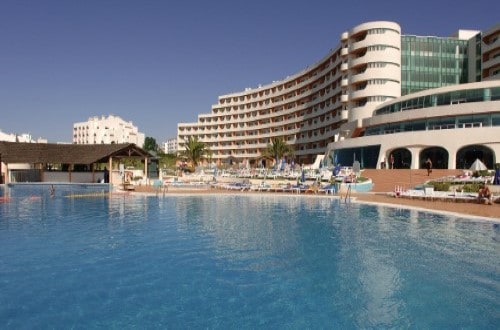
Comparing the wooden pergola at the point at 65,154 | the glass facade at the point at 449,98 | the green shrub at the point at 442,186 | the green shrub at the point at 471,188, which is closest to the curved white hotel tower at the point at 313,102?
the glass facade at the point at 449,98

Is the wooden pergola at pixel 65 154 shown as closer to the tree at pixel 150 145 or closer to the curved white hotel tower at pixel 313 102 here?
the curved white hotel tower at pixel 313 102

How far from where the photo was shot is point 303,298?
369 inches

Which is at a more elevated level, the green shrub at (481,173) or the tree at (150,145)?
the tree at (150,145)

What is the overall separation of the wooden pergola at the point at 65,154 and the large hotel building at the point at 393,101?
86.6ft

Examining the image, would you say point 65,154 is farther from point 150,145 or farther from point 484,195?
point 150,145

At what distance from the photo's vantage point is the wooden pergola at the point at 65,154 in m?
44.8

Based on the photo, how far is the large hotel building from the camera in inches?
1619

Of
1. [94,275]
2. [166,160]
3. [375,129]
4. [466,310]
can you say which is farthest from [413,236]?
[166,160]

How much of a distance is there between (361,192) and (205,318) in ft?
91.2

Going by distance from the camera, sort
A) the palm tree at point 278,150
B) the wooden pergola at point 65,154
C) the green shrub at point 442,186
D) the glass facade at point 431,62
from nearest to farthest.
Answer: the green shrub at point 442,186, the wooden pergola at point 65,154, the glass facade at point 431,62, the palm tree at point 278,150

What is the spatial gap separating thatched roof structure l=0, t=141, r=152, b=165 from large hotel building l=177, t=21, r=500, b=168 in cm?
2651

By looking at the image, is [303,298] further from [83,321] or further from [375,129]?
[375,129]

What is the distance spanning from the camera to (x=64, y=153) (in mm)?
47344

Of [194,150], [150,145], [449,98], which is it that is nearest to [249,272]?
[449,98]
